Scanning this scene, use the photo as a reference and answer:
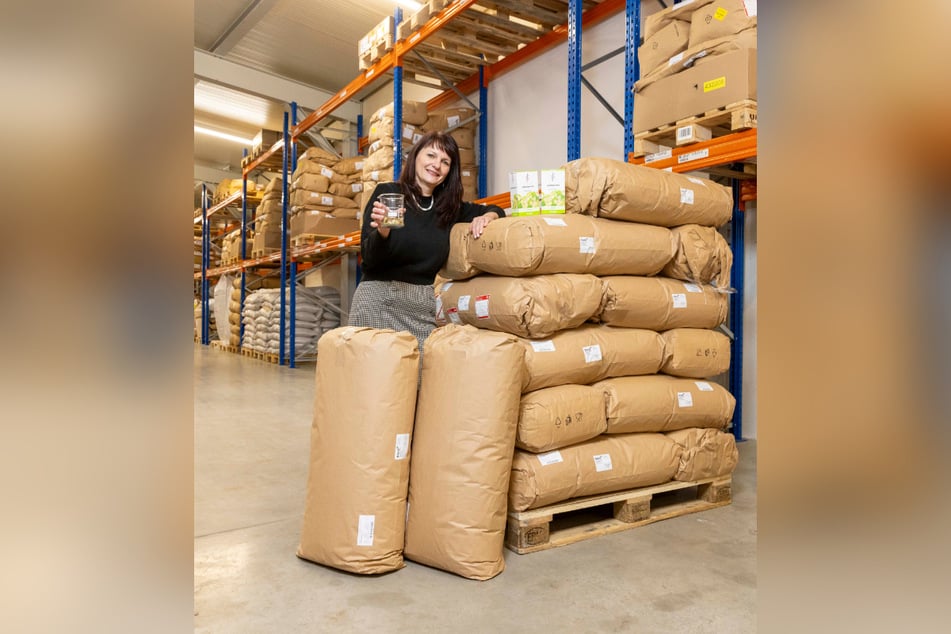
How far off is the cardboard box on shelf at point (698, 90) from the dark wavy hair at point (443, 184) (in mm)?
1418

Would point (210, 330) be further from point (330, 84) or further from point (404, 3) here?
point (404, 3)

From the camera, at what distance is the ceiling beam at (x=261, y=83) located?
8914 mm

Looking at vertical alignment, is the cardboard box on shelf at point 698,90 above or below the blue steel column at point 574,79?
below

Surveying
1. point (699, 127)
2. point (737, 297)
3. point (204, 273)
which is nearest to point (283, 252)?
point (204, 273)

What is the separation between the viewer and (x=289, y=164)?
31.9ft

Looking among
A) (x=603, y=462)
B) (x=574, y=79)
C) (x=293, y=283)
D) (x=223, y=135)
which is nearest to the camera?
(x=603, y=462)

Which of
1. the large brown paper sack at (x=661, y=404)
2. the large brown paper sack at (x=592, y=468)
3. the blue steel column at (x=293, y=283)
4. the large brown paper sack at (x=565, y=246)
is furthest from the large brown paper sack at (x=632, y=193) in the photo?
the blue steel column at (x=293, y=283)

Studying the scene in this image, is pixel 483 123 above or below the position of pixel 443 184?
above

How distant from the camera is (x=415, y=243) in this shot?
275cm

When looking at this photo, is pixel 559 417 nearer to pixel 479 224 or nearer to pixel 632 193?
pixel 479 224

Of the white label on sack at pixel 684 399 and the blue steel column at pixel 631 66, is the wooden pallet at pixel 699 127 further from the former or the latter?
the white label on sack at pixel 684 399

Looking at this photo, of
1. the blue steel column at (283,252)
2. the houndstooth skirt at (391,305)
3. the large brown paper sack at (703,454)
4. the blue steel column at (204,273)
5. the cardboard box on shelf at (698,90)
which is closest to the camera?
the houndstooth skirt at (391,305)

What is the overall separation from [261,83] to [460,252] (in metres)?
7.88
